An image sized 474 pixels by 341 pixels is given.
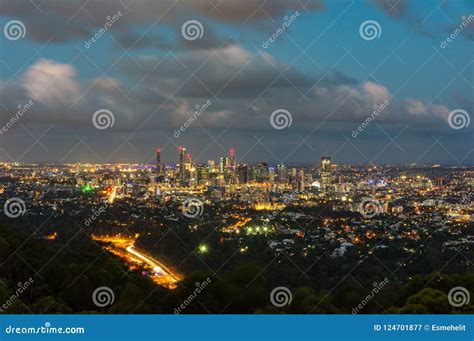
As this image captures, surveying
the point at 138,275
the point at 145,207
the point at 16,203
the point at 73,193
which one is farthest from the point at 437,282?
the point at 73,193

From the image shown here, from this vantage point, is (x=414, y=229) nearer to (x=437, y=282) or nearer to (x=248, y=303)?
(x=437, y=282)
